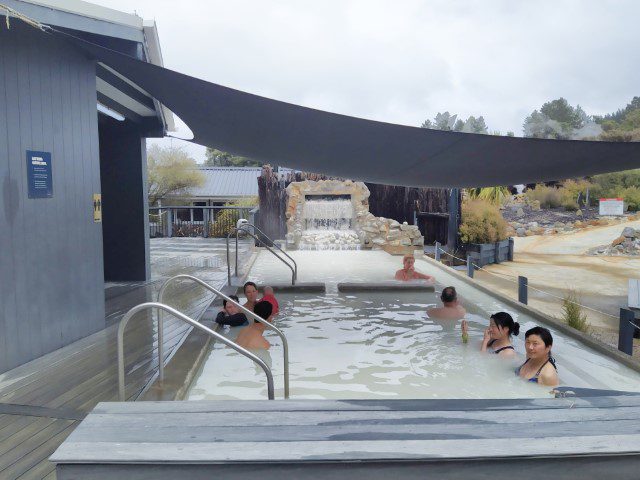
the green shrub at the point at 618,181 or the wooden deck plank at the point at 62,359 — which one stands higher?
the green shrub at the point at 618,181

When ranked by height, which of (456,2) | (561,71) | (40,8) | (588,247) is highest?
(456,2)

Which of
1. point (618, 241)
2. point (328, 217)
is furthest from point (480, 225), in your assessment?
point (618, 241)

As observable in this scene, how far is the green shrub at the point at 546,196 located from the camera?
92.9 feet

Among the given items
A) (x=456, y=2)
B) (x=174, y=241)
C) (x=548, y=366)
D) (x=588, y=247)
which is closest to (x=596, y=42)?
(x=456, y=2)

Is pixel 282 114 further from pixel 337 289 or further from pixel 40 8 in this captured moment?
pixel 337 289

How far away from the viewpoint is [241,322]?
5297mm

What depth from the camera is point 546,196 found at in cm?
2867

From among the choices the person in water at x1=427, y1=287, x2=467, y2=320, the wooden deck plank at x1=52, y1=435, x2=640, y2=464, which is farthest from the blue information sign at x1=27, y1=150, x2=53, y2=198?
the person in water at x1=427, y1=287, x2=467, y2=320

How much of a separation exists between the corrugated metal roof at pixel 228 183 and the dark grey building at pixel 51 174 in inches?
814

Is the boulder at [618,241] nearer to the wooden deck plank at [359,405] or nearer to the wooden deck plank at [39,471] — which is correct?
the wooden deck plank at [359,405]

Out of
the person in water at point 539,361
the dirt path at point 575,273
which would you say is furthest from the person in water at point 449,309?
the dirt path at point 575,273

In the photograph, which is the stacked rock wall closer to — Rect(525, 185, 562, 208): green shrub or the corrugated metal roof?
the corrugated metal roof

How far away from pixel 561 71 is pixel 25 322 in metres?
123

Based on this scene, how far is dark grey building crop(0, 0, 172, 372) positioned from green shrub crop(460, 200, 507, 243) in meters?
11.2
